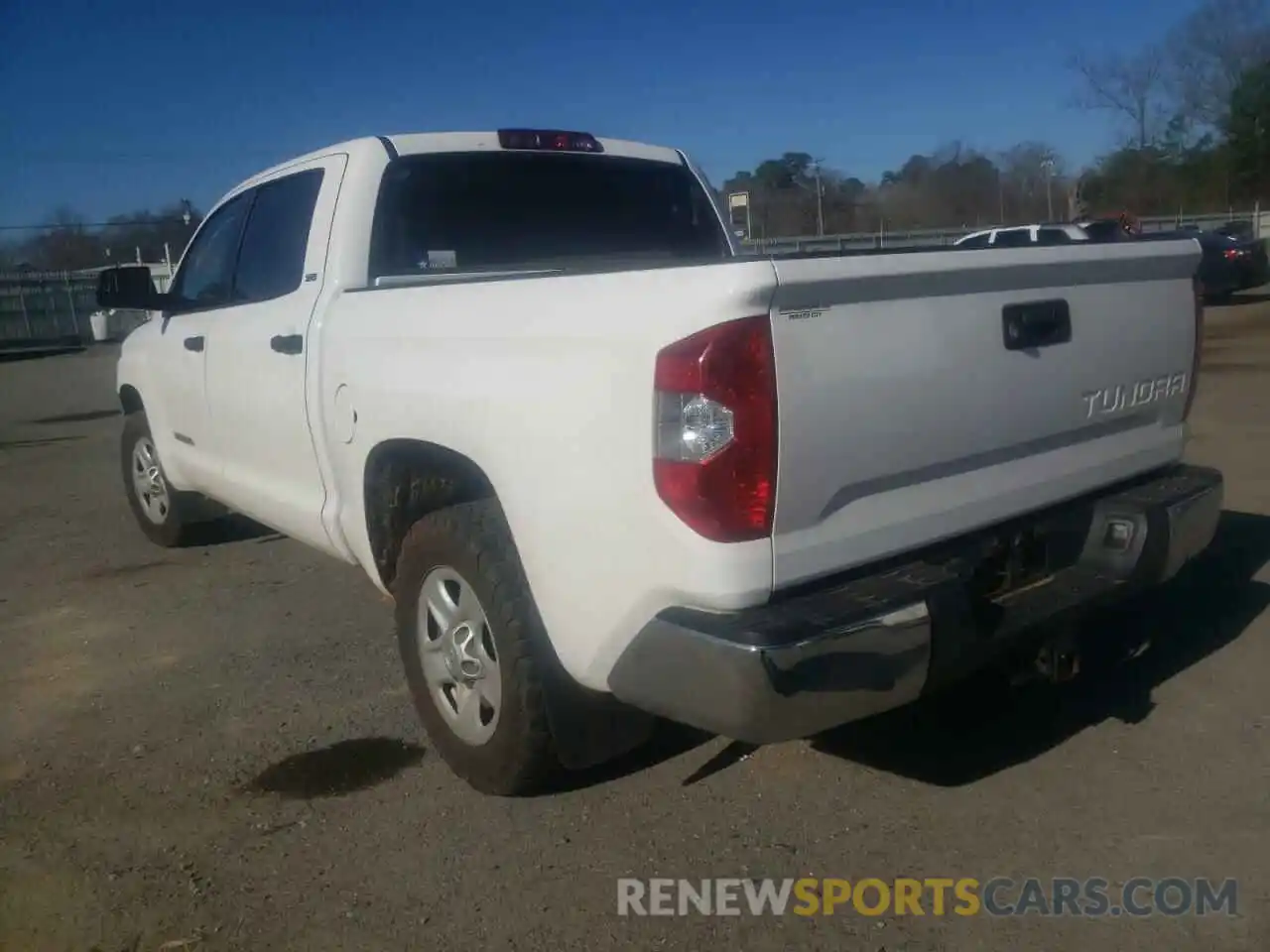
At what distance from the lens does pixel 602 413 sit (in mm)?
2631

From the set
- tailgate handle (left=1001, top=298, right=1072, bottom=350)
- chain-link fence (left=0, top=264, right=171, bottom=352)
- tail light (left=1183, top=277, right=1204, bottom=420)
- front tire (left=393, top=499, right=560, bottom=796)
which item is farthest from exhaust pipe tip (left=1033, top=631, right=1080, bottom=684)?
chain-link fence (left=0, top=264, right=171, bottom=352)

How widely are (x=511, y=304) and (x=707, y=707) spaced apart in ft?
3.84

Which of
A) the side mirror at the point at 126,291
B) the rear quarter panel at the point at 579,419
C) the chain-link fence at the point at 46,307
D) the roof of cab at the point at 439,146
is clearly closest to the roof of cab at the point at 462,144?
the roof of cab at the point at 439,146

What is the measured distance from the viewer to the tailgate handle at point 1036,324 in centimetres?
294

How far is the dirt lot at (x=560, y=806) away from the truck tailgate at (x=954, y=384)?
0.86m

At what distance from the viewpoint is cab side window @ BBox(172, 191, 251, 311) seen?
5.03 metres

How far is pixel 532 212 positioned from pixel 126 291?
2.25m

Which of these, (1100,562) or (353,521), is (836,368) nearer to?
(1100,562)

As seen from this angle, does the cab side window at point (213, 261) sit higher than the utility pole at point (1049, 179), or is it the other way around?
the utility pole at point (1049, 179)

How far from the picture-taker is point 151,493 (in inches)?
255

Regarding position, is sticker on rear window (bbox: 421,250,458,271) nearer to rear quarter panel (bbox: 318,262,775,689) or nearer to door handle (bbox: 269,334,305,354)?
door handle (bbox: 269,334,305,354)

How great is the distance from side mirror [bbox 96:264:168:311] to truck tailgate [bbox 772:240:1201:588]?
3925 millimetres

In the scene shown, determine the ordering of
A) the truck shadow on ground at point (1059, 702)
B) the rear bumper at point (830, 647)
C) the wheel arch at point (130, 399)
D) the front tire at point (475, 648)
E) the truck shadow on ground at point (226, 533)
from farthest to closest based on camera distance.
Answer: the truck shadow on ground at point (226, 533)
the wheel arch at point (130, 399)
the truck shadow on ground at point (1059, 702)
the front tire at point (475, 648)
the rear bumper at point (830, 647)

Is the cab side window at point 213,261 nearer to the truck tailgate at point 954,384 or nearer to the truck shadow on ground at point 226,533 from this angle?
the truck shadow on ground at point 226,533
